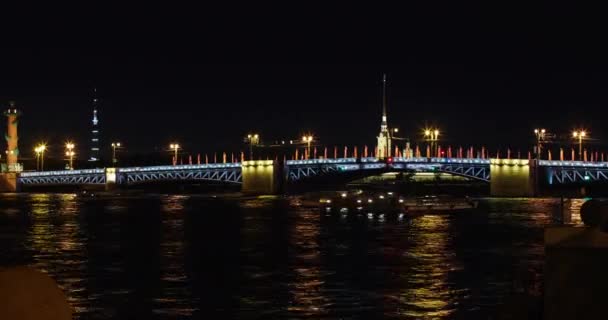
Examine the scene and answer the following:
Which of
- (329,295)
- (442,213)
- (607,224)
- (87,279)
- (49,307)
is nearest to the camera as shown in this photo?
(49,307)

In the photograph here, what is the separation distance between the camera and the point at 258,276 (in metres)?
32.2

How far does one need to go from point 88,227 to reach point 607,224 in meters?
56.2

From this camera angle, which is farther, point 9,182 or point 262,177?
point 9,182

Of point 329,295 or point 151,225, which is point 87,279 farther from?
point 151,225

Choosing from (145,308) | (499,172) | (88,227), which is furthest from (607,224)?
(499,172)

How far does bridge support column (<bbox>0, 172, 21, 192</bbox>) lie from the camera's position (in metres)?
185

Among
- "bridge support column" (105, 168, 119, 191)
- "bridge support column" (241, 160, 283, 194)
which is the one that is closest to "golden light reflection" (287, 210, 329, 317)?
"bridge support column" (241, 160, 283, 194)

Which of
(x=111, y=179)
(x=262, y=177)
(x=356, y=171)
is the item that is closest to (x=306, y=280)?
(x=262, y=177)

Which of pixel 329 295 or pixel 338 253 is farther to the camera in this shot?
pixel 338 253

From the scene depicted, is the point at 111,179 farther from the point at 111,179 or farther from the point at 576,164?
the point at 576,164

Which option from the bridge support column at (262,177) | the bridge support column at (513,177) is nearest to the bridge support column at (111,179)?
the bridge support column at (262,177)

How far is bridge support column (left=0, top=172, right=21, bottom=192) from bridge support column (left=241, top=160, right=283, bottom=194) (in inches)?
1830

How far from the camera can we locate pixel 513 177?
146 metres

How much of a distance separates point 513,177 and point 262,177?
37.0 metres
